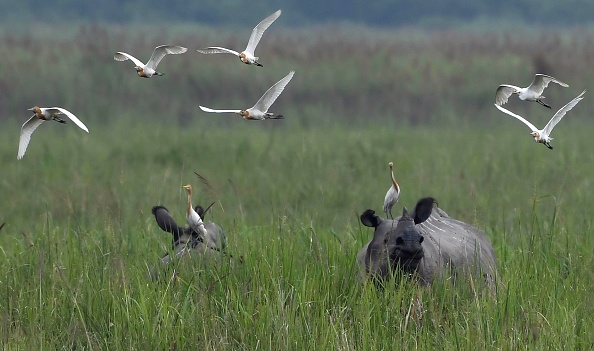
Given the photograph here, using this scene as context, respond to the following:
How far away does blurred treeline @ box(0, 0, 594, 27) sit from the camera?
45312mm

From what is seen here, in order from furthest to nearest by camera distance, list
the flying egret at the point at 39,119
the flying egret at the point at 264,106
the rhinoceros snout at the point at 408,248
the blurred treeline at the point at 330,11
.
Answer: the blurred treeline at the point at 330,11 → the rhinoceros snout at the point at 408,248 → the flying egret at the point at 264,106 → the flying egret at the point at 39,119

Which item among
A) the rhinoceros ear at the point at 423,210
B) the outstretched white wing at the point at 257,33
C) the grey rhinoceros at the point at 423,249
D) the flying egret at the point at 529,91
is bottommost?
the grey rhinoceros at the point at 423,249

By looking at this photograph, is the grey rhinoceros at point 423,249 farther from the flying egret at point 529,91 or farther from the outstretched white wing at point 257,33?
the outstretched white wing at point 257,33

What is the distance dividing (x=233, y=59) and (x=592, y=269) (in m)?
16.0

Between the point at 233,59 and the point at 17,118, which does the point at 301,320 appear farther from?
the point at 233,59

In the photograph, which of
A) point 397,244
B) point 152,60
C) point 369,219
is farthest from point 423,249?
point 152,60

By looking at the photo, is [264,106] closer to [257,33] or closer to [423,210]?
[257,33]

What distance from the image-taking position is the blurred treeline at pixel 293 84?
20859 mm

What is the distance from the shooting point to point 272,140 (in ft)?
50.9

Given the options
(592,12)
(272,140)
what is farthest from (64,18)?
(272,140)

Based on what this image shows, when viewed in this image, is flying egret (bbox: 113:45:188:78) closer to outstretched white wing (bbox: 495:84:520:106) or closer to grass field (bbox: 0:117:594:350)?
grass field (bbox: 0:117:594:350)

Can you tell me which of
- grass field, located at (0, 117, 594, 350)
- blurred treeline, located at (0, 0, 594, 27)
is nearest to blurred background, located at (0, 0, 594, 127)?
grass field, located at (0, 117, 594, 350)

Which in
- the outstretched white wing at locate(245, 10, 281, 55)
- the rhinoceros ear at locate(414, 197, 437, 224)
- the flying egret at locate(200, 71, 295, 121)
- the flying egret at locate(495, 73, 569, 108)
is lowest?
the rhinoceros ear at locate(414, 197, 437, 224)

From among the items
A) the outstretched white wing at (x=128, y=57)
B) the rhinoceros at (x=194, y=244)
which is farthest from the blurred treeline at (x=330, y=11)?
the outstretched white wing at (x=128, y=57)
